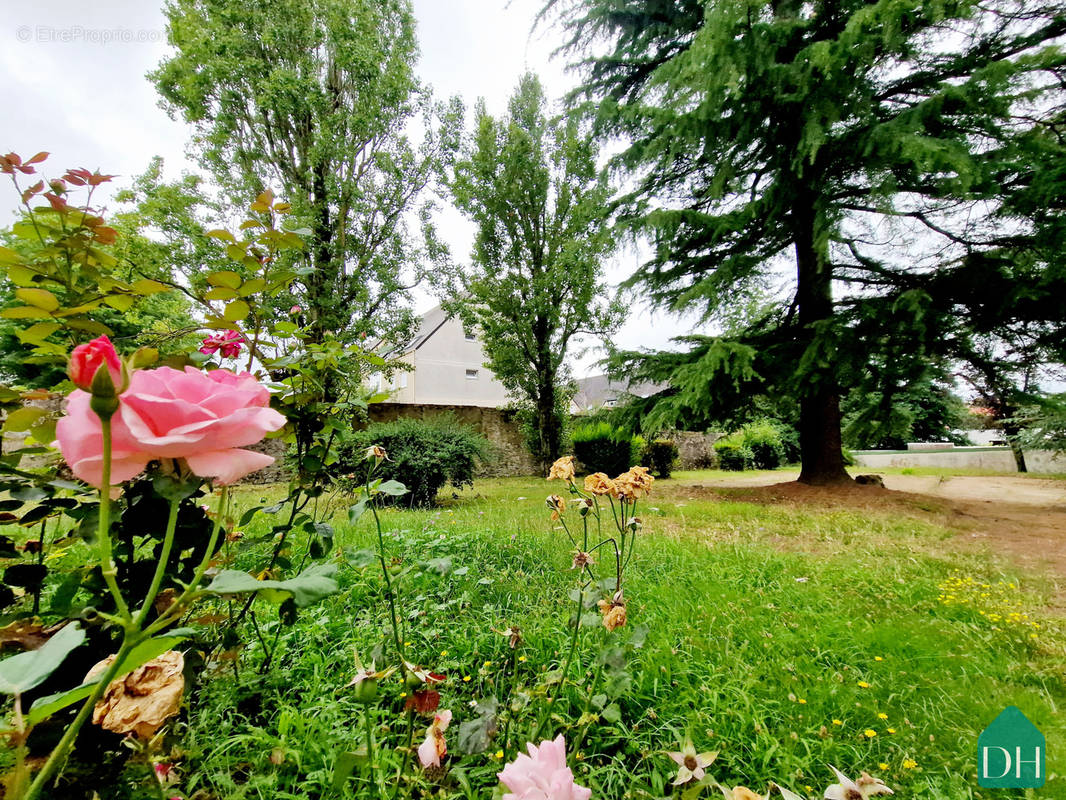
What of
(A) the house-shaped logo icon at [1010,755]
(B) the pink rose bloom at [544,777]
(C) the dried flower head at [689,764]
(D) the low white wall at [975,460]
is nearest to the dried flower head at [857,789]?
(C) the dried flower head at [689,764]

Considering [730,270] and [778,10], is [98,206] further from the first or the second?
[778,10]

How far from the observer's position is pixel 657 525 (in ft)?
13.6

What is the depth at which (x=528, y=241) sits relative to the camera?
1064cm

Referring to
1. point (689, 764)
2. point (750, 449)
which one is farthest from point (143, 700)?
point (750, 449)

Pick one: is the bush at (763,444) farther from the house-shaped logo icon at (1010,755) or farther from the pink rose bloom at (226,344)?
the pink rose bloom at (226,344)

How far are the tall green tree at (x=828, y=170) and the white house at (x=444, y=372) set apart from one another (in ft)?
41.5

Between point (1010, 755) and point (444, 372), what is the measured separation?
18.8 metres

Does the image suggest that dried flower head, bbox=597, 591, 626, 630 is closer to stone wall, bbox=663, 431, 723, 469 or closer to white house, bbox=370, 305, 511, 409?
stone wall, bbox=663, 431, 723, 469

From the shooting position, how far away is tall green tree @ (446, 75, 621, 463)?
10.2m

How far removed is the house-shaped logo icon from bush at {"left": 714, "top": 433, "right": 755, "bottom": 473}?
12869 mm

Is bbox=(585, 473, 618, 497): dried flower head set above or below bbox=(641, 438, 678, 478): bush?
above

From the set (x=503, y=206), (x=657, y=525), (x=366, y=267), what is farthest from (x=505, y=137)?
(x=657, y=525)

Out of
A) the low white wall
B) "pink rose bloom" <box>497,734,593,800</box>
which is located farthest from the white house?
"pink rose bloom" <box>497,734,593,800</box>

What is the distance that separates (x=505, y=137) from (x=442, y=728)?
11949 millimetres
